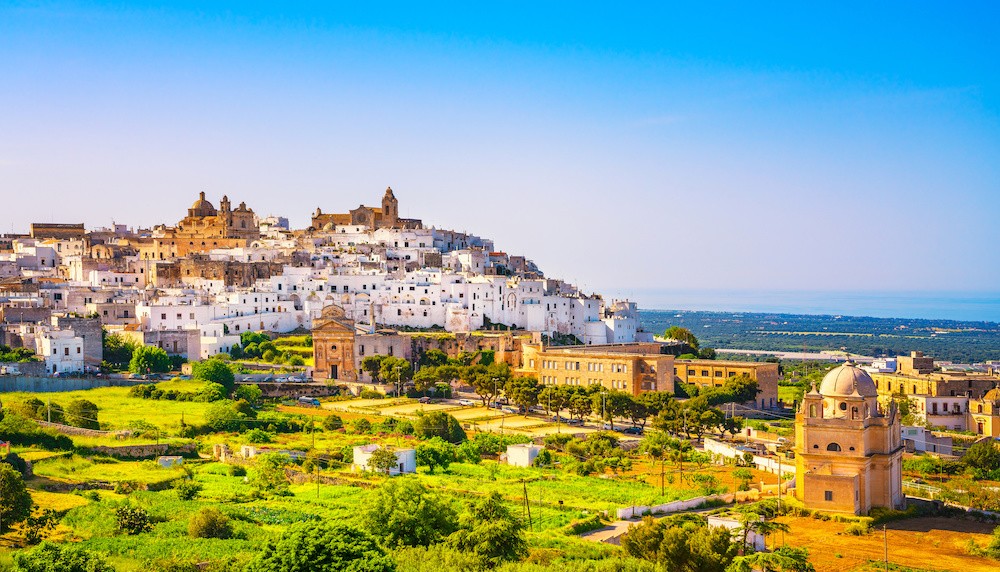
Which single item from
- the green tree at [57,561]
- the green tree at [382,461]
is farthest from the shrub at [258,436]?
the green tree at [57,561]

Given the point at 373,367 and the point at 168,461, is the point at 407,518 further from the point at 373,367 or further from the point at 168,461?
the point at 373,367

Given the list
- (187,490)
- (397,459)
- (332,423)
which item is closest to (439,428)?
(332,423)

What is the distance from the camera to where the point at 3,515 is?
84.7ft

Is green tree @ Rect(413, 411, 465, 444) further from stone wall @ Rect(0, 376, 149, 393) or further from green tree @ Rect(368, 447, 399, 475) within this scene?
stone wall @ Rect(0, 376, 149, 393)

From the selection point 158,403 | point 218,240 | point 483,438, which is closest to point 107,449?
point 158,403

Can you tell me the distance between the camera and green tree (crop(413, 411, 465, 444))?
41.6 metres

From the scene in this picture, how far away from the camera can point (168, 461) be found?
117ft

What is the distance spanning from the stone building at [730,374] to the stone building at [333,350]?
60.8 feet

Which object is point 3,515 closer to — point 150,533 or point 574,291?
point 150,533

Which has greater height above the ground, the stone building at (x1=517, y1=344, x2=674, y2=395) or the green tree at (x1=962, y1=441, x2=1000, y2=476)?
the stone building at (x1=517, y1=344, x2=674, y2=395)

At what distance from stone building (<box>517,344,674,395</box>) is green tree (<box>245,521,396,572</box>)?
31.6 meters

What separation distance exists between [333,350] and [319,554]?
35702 millimetres

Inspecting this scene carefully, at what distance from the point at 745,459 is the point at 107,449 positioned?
24133 mm

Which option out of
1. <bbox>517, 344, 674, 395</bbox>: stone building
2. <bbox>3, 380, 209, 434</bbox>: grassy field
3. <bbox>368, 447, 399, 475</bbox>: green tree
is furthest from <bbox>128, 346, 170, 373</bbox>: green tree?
<bbox>368, 447, 399, 475</bbox>: green tree
